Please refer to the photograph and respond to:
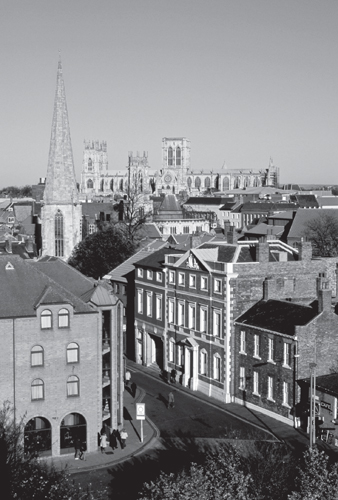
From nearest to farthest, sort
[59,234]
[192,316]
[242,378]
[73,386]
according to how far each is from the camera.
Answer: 1. [73,386]
2. [242,378]
3. [192,316]
4. [59,234]

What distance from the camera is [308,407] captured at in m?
45.8

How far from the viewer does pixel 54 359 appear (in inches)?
1646

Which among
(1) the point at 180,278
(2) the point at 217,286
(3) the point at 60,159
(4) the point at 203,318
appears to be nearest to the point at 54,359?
(2) the point at 217,286

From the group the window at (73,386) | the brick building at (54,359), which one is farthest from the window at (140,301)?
the window at (73,386)

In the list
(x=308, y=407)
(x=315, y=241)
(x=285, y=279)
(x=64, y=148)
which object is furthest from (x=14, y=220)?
(x=308, y=407)

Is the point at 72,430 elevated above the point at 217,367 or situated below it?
below

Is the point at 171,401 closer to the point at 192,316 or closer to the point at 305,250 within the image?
the point at 192,316

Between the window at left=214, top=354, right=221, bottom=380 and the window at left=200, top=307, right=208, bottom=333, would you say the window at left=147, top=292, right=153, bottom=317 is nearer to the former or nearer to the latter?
the window at left=200, top=307, right=208, bottom=333

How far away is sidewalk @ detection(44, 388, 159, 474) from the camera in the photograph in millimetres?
40000

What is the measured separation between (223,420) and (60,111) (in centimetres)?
7831

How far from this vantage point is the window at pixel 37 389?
41.4 metres

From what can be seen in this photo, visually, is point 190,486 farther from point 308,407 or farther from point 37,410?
point 308,407

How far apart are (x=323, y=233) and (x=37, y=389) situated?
246 ft

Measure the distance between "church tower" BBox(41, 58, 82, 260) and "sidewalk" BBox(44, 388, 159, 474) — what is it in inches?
2872
